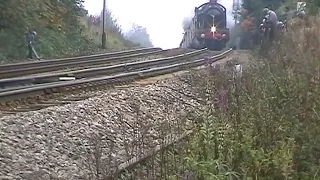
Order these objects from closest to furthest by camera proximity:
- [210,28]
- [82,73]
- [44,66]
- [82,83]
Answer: [82,83], [82,73], [44,66], [210,28]

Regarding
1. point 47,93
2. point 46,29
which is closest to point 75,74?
point 47,93

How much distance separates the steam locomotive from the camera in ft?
94.5

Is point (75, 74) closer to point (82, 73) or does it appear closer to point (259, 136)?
point (82, 73)

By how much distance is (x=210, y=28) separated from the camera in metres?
29.1

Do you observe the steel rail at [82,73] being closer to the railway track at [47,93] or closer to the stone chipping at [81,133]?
the railway track at [47,93]

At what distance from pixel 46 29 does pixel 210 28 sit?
369 inches

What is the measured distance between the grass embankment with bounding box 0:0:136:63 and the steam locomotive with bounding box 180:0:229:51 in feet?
17.7

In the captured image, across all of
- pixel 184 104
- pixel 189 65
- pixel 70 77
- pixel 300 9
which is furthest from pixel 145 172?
pixel 300 9

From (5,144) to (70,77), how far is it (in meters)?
6.20

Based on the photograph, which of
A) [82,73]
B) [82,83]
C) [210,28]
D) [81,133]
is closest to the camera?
[81,133]

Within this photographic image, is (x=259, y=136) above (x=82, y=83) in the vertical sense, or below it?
below

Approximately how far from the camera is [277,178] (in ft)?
16.0

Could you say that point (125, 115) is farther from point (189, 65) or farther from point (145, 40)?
point (145, 40)

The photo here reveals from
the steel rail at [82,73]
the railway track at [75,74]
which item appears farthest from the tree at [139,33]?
the railway track at [75,74]
